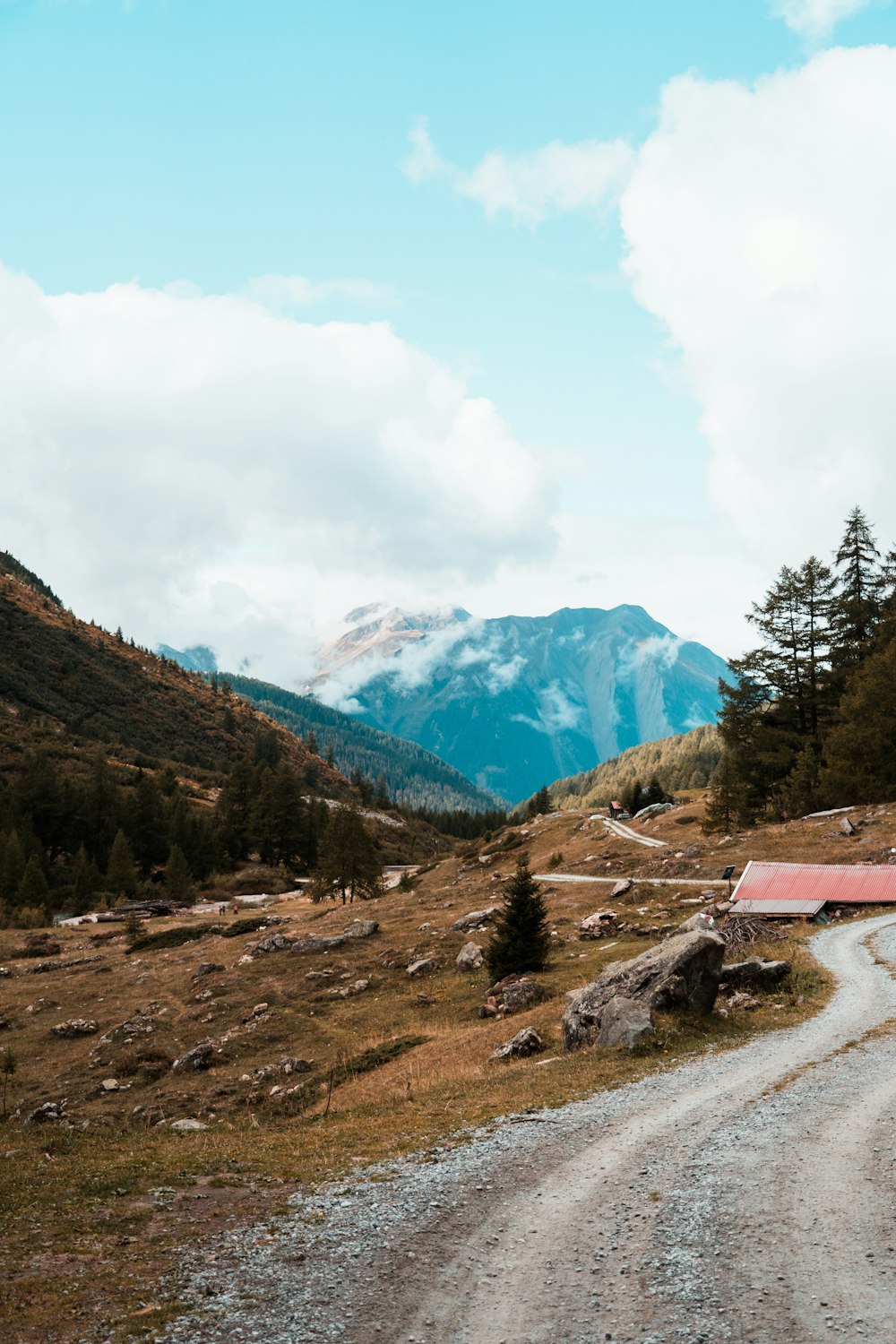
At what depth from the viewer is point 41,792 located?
101m

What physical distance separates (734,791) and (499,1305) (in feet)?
196

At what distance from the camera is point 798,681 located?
205 feet

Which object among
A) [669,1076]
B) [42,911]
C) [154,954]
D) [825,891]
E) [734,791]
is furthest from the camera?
[42,911]

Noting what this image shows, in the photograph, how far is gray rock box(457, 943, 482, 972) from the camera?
1515 inches

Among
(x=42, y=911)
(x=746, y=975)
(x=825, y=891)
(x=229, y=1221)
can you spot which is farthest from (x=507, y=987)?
(x=42, y=911)

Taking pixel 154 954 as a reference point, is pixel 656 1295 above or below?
above

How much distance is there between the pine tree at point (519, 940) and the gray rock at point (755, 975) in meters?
9.70

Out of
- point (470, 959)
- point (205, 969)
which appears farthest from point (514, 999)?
point (205, 969)

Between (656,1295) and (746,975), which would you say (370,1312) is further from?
(746,975)

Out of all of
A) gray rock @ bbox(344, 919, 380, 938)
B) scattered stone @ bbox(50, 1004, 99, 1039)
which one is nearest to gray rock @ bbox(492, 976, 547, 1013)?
gray rock @ bbox(344, 919, 380, 938)

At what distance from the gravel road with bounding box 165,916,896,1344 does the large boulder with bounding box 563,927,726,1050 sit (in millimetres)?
6039

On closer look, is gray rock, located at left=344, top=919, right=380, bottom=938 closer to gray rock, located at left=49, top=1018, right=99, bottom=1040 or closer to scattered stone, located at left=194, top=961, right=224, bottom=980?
scattered stone, located at left=194, top=961, right=224, bottom=980

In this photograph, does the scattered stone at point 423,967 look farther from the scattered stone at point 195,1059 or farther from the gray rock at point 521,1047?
the gray rock at point 521,1047

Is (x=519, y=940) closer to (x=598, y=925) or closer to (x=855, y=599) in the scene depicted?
(x=598, y=925)
